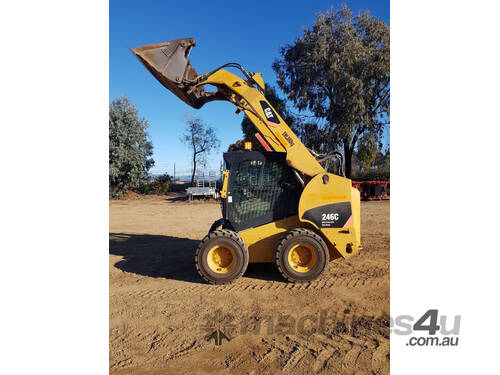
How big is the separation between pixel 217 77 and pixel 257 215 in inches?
100.0

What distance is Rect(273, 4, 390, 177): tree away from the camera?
58.8 ft

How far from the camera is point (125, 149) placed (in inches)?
956

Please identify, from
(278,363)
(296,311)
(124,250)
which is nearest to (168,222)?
(124,250)

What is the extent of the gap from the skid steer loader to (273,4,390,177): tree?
14.2 m

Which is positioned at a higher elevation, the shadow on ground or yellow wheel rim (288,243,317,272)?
yellow wheel rim (288,243,317,272)

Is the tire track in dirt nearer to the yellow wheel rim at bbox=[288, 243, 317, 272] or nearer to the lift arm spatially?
the yellow wheel rim at bbox=[288, 243, 317, 272]

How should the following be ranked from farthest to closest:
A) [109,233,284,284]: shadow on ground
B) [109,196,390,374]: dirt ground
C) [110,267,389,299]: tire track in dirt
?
[109,233,284,284]: shadow on ground, [110,267,389,299]: tire track in dirt, [109,196,390,374]: dirt ground

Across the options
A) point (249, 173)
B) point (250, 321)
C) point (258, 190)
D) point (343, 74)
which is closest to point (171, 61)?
point (249, 173)

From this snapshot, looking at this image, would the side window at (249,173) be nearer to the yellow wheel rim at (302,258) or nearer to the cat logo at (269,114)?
the cat logo at (269,114)

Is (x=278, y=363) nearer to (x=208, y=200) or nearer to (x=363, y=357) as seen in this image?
(x=363, y=357)

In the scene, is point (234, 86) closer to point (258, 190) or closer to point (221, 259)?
point (258, 190)

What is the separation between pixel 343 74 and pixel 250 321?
17461 mm

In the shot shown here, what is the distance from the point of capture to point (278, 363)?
2.99 metres

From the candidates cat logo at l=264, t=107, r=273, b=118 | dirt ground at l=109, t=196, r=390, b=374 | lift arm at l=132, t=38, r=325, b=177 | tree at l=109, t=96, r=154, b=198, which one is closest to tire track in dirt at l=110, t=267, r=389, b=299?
dirt ground at l=109, t=196, r=390, b=374
